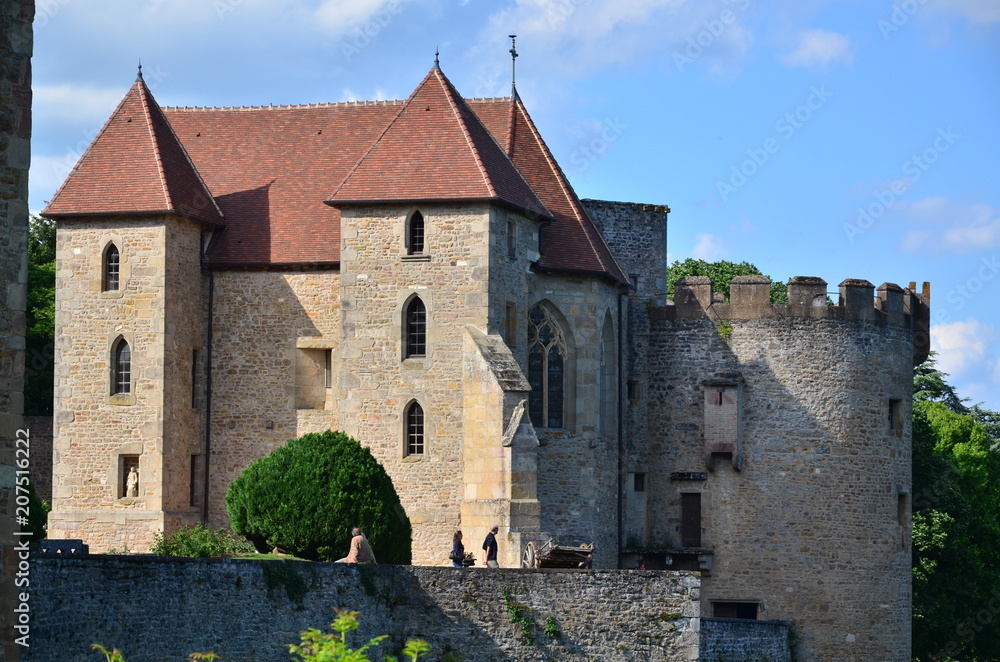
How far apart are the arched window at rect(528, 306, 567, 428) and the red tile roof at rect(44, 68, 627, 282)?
1379 millimetres

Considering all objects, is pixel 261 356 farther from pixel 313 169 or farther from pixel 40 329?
pixel 40 329

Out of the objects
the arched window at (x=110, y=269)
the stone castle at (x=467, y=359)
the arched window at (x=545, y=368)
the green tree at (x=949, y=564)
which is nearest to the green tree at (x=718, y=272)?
the green tree at (x=949, y=564)

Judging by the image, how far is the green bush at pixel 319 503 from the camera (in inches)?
1357

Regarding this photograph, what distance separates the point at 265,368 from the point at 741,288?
39.1 feet

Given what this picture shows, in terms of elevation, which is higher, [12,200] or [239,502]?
[12,200]

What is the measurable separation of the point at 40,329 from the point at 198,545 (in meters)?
21.0

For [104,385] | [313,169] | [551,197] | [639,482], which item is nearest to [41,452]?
[104,385]

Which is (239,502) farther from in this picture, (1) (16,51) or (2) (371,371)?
(1) (16,51)

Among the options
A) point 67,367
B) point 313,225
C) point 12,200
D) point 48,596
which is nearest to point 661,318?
point 313,225

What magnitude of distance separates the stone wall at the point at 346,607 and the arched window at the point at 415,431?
6732 mm

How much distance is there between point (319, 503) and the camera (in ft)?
113

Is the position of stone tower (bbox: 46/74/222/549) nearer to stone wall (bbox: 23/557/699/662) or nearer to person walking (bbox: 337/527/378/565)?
person walking (bbox: 337/527/378/565)

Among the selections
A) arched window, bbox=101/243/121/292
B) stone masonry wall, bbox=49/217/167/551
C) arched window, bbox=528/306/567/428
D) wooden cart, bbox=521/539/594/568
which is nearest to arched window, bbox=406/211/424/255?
arched window, bbox=528/306/567/428

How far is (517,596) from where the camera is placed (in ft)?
109
